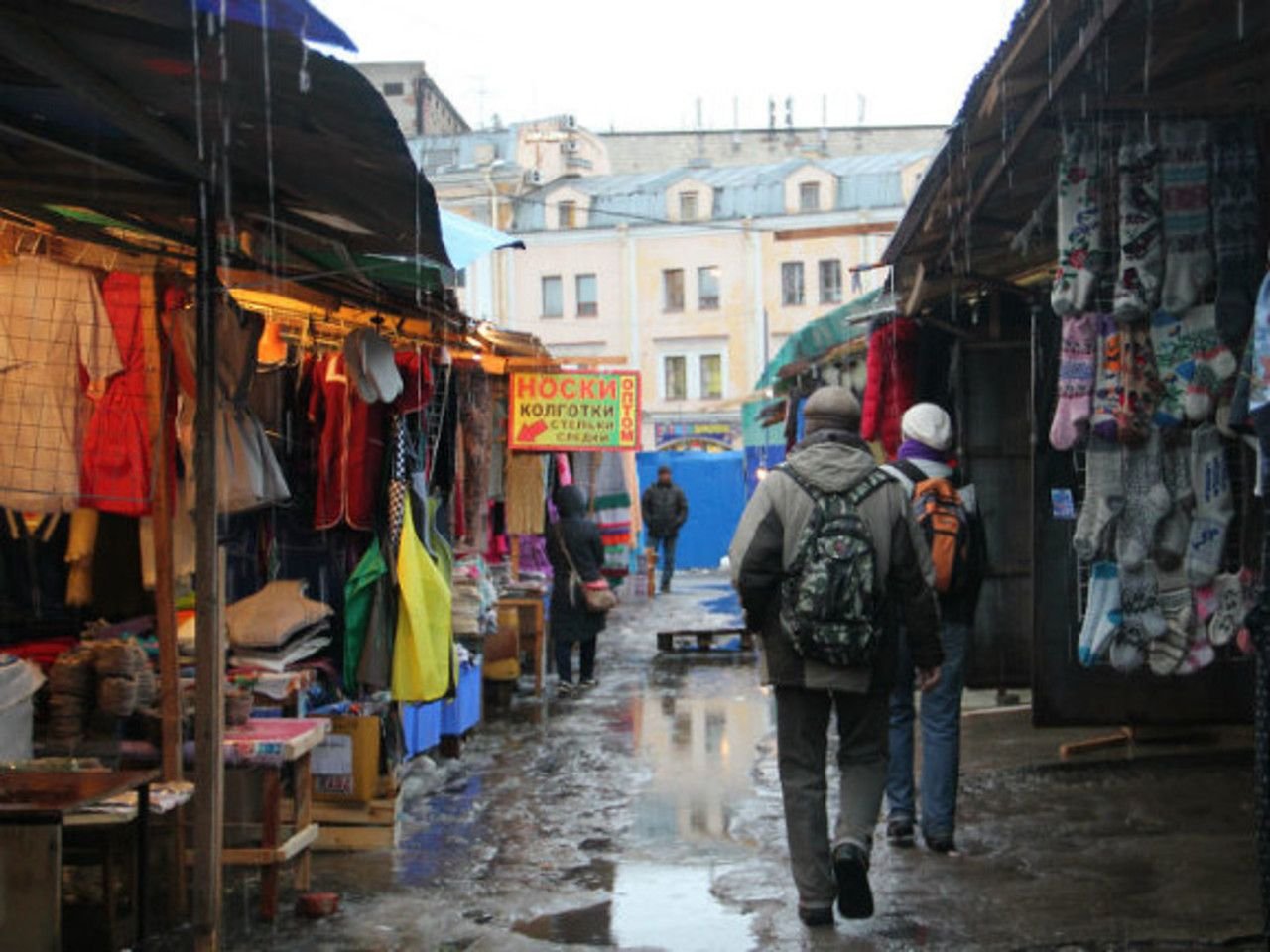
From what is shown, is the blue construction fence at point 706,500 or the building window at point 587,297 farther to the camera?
the building window at point 587,297

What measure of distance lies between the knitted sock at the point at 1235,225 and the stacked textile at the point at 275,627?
4.43m

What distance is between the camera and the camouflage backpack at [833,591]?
5.61 m

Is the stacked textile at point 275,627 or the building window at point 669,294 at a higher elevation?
the building window at point 669,294

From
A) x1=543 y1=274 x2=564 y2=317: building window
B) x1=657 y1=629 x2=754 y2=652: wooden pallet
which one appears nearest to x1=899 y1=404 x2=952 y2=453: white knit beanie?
x1=657 y1=629 x2=754 y2=652: wooden pallet

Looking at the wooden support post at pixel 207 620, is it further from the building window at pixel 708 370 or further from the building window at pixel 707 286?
the building window at pixel 708 370

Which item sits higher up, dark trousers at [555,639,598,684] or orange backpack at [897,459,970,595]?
orange backpack at [897,459,970,595]

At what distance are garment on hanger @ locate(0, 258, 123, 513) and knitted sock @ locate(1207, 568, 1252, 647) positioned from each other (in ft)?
14.0

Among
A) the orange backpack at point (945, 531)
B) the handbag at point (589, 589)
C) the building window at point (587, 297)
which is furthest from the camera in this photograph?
the building window at point (587, 297)

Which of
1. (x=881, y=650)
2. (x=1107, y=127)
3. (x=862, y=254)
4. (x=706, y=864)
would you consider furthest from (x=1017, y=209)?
(x=862, y=254)

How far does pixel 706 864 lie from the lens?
7.07 m

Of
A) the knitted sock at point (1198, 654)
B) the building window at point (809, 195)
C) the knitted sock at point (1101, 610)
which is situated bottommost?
the knitted sock at point (1198, 654)

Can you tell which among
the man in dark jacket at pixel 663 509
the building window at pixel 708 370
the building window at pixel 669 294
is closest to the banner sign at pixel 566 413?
the man in dark jacket at pixel 663 509

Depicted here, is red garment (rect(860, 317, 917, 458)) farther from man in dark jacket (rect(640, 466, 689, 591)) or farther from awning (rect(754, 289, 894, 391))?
man in dark jacket (rect(640, 466, 689, 591))

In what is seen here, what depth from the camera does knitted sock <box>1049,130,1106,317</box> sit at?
18.5ft
